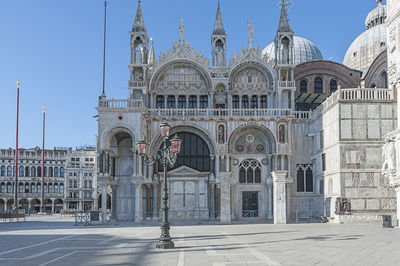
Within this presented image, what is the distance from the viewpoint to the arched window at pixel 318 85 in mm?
49562

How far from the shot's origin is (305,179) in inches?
1617

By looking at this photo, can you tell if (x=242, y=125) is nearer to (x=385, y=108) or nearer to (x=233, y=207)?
(x=233, y=207)

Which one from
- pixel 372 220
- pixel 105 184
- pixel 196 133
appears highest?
pixel 196 133

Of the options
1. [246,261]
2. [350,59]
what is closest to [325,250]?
[246,261]

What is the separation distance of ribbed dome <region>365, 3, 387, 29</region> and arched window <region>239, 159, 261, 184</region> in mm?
37070

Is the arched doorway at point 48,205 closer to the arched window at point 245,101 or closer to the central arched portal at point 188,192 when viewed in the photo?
the central arched portal at point 188,192

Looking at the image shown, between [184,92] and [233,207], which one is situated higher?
[184,92]

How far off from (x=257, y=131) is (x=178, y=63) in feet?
30.9

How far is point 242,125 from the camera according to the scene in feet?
133

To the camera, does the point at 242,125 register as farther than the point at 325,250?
Yes

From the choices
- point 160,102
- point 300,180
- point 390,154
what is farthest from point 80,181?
point 390,154

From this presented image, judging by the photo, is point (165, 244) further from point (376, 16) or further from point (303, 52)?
point (376, 16)

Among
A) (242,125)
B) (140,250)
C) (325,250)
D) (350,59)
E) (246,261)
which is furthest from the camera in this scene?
(350,59)

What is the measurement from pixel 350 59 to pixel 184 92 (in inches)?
1308
